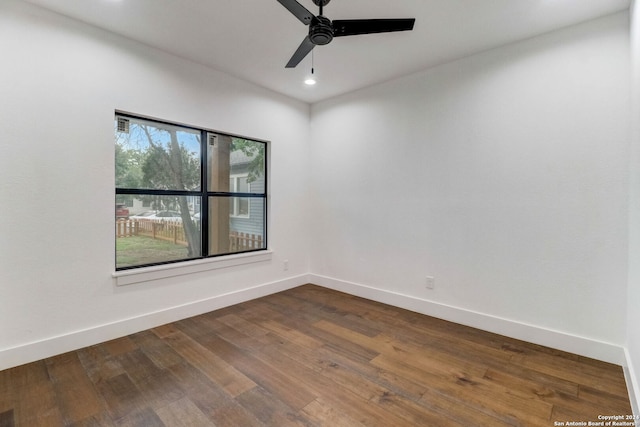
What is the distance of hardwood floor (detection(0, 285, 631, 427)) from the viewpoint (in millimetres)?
1785

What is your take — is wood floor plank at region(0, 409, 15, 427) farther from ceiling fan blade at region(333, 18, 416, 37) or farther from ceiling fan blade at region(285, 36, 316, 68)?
ceiling fan blade at region(333, 18, 416, 37)

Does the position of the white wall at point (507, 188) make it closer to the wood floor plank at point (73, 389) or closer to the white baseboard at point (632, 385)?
the white baseboard at point (632, 385)

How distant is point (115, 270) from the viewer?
2.78m

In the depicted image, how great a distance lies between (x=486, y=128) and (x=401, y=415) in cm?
262

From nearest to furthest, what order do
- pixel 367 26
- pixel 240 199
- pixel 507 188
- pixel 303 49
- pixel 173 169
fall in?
1. pixel 367 26
2. pixel 303 49
3. pixel 507 188
4. pixel 173 169
5. pixel 240 199

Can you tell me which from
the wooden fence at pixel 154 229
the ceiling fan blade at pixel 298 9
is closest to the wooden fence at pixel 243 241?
the wooden fence at pixel 154 229

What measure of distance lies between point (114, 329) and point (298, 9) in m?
3.00

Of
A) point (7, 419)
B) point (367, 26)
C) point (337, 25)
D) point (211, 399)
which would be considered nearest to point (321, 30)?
point (337, 25)

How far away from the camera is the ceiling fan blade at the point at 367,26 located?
1.94 meters

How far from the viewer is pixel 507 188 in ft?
9.37

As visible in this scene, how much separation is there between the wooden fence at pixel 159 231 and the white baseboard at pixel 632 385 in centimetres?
362

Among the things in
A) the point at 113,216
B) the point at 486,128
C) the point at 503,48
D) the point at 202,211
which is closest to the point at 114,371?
the point at 113,216

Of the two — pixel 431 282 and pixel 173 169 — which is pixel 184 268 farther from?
pixel 431 282

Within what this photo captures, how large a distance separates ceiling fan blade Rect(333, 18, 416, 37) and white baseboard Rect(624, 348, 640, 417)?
8.61 feet
